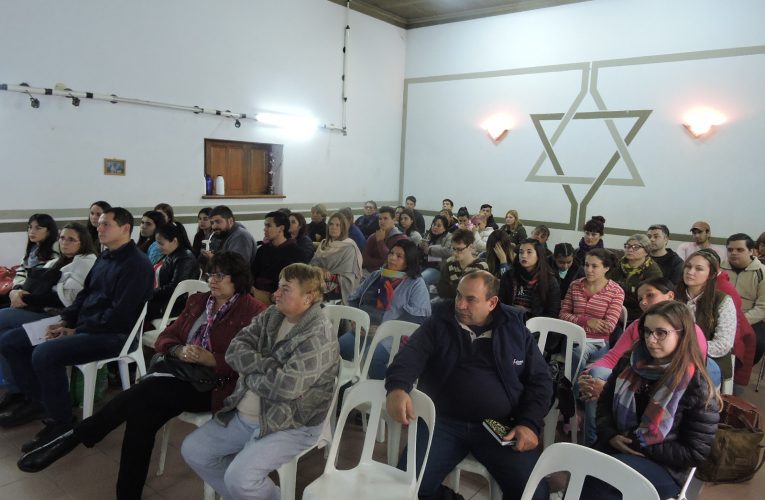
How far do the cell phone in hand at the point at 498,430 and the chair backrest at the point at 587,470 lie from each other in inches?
15.3

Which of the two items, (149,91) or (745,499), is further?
(149,91)

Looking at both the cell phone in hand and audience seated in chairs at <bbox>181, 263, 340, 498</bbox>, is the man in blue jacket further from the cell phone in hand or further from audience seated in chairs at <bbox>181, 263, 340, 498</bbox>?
audience seated in chairs at <bbox>181, 263, 340, 498</bbox>

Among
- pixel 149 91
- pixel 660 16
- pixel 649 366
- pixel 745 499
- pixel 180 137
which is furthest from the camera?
pixel 660 16

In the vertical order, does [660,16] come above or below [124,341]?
above

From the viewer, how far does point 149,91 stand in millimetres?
5668

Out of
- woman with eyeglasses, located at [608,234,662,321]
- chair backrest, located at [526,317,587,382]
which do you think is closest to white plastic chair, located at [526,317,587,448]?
chair backrest, located at [526,317,587,382]

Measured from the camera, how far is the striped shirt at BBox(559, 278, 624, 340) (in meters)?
3.09

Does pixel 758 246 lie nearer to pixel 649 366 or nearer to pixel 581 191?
pixel 581 191

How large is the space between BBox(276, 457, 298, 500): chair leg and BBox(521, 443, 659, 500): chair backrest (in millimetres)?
950

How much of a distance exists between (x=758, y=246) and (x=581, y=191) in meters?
2.61

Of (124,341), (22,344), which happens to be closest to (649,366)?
(124,341)

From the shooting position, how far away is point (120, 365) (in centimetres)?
290

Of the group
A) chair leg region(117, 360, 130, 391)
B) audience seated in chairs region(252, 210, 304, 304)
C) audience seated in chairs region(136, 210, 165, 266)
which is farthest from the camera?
audience seated in chairs region(136, 210, 165, 266)

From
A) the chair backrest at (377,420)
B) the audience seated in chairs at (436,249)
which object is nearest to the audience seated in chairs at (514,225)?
the audience seated in chairs at (436,249)
